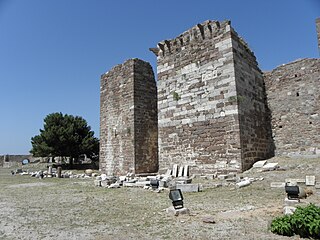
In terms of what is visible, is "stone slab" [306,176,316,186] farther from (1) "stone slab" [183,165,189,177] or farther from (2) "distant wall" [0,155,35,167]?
(2) "distant wall" [0,155,35,167]

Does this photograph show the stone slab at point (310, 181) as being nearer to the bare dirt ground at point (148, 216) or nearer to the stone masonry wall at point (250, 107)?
the bare dirt ground at point (148, 216)

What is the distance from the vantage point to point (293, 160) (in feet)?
31.7

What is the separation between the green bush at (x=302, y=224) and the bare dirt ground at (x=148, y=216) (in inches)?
5.3

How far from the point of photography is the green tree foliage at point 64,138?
24.5 meters

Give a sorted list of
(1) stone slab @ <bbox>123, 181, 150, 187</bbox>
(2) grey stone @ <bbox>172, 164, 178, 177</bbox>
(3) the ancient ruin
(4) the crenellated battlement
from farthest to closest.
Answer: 1. (2) grey stone @ <bbox>172, 164, 178, 177</bbox>
2. (4) the crenellated battlement
3. (3) the ancient ruin
4. (1) stone slab @ <bbox>123, 181, 150, 187</bbox>

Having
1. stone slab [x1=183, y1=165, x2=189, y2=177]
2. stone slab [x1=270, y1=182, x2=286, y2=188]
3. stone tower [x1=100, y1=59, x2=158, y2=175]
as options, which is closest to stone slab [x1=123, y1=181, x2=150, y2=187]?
stone slab [x1=183, y1=165, x2=189, y2=177]

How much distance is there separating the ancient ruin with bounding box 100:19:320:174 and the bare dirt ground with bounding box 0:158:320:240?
2.76 metres

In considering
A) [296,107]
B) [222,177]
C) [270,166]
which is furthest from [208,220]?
[296,107]

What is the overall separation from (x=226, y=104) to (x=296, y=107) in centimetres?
358

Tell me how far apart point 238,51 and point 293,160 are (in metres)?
4.77

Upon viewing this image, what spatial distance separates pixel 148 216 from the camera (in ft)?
16.8

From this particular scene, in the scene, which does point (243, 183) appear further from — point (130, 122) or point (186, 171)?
point (130, 122)

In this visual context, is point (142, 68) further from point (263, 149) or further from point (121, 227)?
point (121, 227)

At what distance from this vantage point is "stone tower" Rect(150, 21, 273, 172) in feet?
33.2
